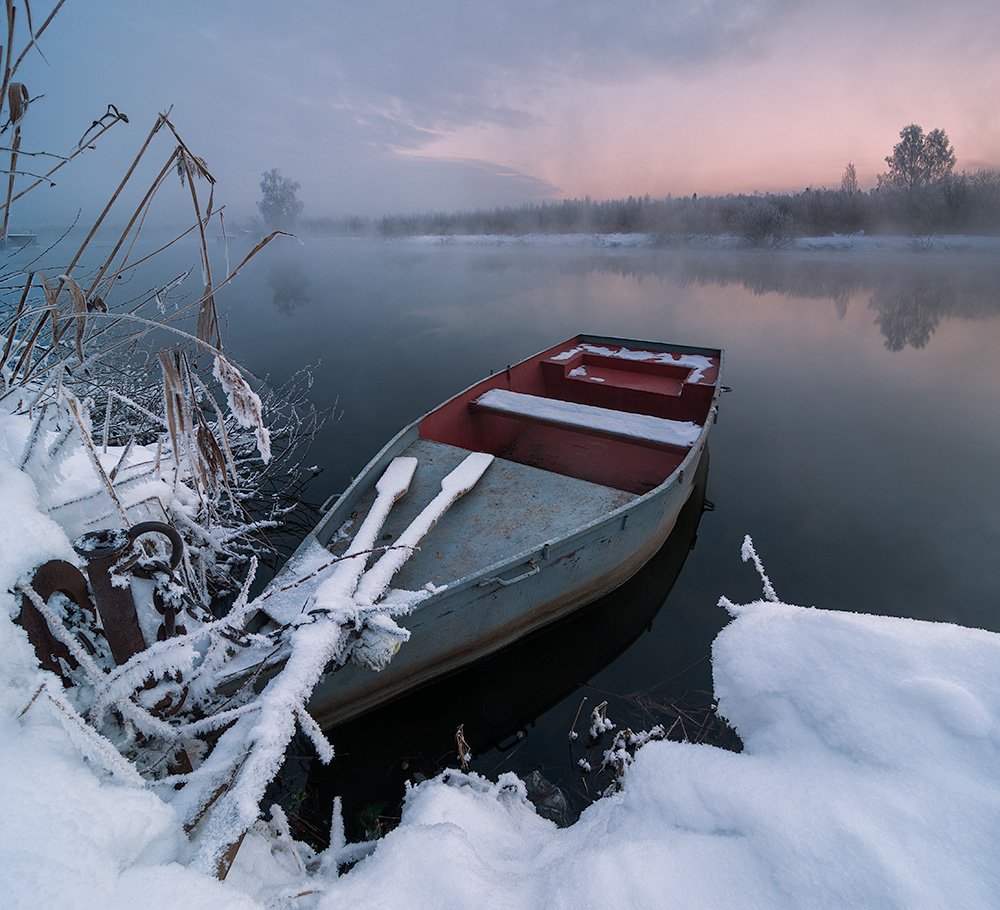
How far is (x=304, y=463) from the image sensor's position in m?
9.83

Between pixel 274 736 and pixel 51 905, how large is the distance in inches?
38.0

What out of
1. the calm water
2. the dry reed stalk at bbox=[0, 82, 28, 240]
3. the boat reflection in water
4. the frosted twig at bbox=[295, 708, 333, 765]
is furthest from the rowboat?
the dry reed stalk at bbox=[0, 82, 28, 240]

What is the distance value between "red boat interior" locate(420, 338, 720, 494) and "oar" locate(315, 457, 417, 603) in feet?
3.70

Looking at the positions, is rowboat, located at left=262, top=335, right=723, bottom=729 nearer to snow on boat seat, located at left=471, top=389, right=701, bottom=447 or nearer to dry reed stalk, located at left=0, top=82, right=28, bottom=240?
snow on boat seat, located at left=471, top=389, right=701, bottom=447

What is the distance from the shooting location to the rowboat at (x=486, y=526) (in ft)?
13.0

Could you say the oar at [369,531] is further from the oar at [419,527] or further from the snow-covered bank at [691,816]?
the snow-covered bank at [691,816]

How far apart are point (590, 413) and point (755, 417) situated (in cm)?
780

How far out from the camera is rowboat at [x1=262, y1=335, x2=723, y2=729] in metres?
3.96

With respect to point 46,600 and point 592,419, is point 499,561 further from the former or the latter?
point 592,419

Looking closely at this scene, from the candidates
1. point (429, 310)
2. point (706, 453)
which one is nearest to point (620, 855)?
point (706, 453)

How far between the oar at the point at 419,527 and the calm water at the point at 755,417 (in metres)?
1.82

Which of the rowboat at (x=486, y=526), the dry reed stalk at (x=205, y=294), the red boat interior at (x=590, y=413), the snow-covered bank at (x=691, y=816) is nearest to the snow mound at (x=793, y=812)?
the snow-covered bank at (x=691, y=816)

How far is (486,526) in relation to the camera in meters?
5.11

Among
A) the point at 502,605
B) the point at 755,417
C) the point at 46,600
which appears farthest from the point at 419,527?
the point at 755,417
